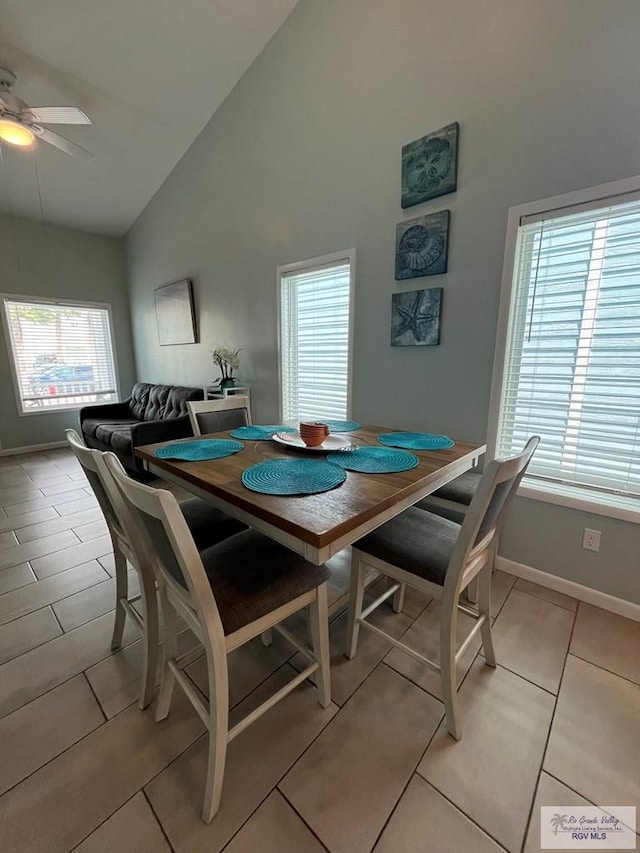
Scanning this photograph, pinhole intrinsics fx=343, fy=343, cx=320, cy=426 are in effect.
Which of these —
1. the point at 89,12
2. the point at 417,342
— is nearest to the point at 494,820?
the point at 417,342

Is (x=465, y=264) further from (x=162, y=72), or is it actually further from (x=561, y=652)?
(x=162, y=72)

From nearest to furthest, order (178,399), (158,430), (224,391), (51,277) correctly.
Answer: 1. (158,430)
2. (224,391)
3. (178,399)
4. (51,277)

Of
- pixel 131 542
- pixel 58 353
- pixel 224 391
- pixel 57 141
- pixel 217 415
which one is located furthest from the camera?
pixel 58 353

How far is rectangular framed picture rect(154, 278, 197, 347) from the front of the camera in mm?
3945

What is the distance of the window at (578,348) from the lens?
1570 millimetres

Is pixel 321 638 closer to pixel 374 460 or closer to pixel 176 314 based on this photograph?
pixel 374 460

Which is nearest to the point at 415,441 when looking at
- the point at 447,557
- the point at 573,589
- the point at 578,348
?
the point at 447,557

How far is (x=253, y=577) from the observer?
1.08 metres

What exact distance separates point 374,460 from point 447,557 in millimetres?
436

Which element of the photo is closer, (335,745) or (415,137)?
(335,745)

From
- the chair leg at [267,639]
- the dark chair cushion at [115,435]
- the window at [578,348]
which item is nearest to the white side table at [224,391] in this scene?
the dark chair cushion at [115,435]

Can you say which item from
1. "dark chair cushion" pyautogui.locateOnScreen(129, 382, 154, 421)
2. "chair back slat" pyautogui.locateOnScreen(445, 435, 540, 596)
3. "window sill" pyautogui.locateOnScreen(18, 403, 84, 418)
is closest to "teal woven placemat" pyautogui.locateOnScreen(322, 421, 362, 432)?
"chair back slat" pyautogui.locateOnScreen(445, 435, 540, 596)

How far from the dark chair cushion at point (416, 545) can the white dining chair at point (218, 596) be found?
263 mm

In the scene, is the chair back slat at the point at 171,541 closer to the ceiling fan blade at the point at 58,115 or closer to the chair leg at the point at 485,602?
the chair leg at the point at 485,602
